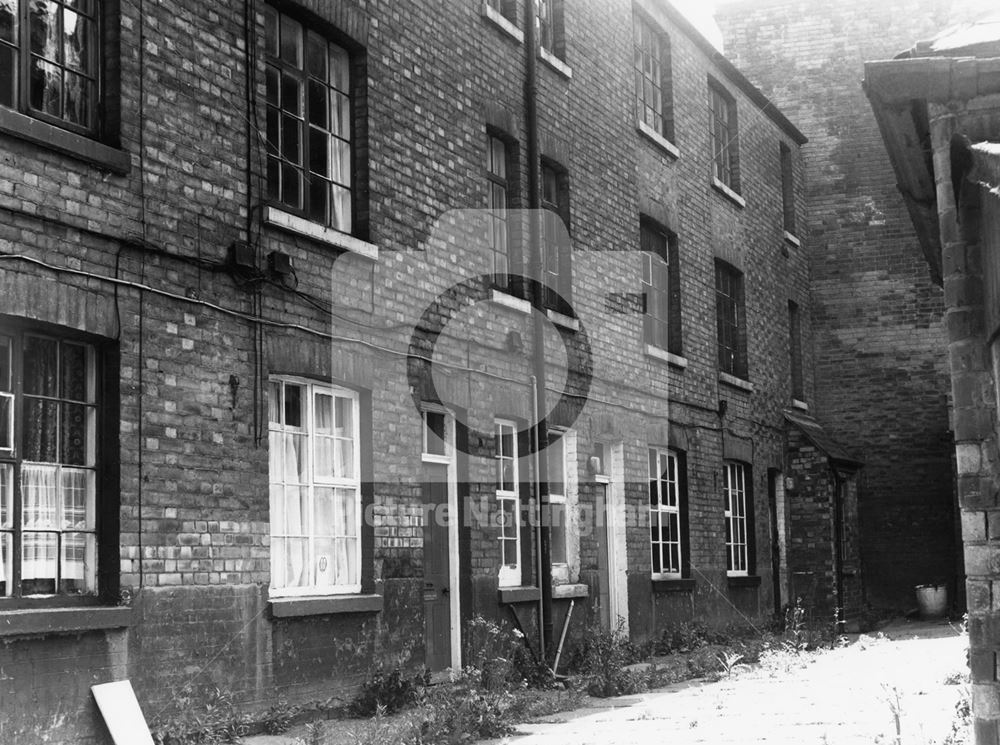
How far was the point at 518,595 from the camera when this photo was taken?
1370 cm

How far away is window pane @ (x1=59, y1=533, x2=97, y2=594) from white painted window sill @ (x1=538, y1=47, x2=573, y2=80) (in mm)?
8656

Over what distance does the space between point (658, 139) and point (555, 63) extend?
3224mm

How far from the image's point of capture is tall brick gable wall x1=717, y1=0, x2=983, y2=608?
2475 centimetres

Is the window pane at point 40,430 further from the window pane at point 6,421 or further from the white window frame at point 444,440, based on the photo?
the white window frame at point 444,440

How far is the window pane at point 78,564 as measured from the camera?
864 cm

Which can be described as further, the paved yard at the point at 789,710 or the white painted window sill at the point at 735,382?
the white painted window sill at the point at 735,382

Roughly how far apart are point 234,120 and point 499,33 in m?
4.98

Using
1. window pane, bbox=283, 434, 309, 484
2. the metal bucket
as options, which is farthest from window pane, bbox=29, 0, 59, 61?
the metal bucket

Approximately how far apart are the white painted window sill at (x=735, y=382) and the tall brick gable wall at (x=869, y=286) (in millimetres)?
4841

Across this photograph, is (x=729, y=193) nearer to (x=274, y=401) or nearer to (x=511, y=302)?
(x=511, y=302)

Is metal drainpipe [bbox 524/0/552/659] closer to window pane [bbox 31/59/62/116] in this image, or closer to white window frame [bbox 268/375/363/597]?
white window frame [bbox 268/375/363/597]

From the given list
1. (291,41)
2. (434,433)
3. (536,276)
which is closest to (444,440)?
(434,433)

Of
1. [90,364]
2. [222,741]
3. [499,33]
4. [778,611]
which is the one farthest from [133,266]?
[778,611]

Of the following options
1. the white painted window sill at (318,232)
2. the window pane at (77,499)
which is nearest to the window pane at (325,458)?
the white painted window sill at (318,232)
